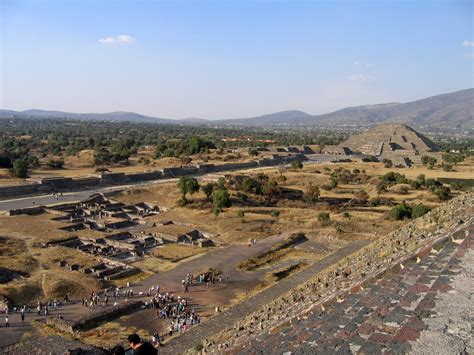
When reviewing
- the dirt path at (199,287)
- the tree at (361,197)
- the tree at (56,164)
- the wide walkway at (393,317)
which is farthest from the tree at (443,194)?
the tree at (56,164)

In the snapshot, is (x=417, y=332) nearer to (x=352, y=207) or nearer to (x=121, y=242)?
(x=121, y=242)

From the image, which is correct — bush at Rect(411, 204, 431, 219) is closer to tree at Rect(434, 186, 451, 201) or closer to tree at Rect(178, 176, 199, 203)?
tree at Rect(434, 186, 451, 201)

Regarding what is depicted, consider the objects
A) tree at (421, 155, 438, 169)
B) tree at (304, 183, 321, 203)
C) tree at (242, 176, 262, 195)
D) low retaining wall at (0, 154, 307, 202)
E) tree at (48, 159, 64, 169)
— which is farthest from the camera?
tree at (421, 155, 438, 169)

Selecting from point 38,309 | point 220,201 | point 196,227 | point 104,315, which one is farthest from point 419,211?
point 38,309

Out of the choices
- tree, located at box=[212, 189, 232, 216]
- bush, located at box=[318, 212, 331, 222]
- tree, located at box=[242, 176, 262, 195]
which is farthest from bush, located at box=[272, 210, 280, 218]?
tree, located at box=[242, 176, 262, 195]

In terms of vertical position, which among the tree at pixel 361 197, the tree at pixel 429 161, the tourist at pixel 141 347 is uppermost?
A: the tourist at pixel 141 347

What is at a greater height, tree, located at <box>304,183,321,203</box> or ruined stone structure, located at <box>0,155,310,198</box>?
ruined stone structure, located at <box>0,155,310,198</box>

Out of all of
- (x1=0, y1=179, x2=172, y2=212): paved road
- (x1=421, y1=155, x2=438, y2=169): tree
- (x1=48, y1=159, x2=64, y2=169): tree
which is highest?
(x1=48, y1=159, x2=64, y2=169): tree

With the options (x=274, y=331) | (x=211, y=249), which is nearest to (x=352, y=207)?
(x=211, y=249)

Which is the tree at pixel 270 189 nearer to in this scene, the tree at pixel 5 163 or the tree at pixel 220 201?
the tree at pixel 220 201

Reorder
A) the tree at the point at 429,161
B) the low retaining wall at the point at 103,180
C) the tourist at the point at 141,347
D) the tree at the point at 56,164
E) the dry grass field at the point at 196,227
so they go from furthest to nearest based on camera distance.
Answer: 1. the tree at the point at 429,161
2. the tree at the point at 56,164
3. the low retaining wall at the point at 103,180
4. the dry grass field at the point at 196,227
5. the tourist at the point at 141,347

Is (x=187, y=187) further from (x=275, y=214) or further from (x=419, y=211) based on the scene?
(x=419, y=211)
